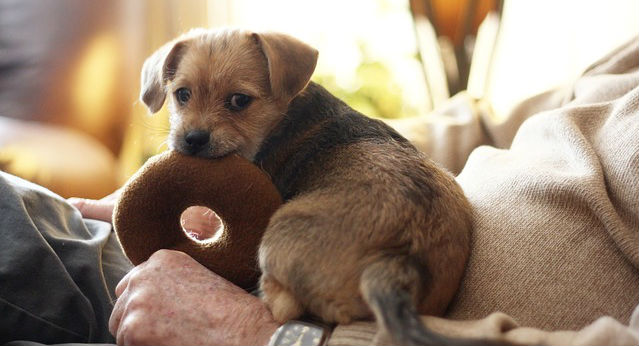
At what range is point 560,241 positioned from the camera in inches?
40.5

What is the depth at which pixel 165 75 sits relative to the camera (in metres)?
1.37

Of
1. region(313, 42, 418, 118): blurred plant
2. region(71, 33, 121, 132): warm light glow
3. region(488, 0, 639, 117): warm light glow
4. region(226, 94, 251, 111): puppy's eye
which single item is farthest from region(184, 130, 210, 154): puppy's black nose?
region(488, 0, 639, 117): warm light glow

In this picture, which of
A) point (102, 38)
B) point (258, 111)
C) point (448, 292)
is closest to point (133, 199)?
point (258, 111)

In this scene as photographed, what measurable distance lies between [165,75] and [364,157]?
0.51 meters

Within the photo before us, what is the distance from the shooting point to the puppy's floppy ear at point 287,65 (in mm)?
1268

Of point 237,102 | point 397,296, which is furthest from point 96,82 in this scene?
point 397,296

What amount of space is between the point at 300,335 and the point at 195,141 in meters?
0.46

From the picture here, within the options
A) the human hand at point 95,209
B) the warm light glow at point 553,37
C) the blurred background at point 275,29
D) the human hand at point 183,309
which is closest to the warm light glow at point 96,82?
the blurred background at point 275,29

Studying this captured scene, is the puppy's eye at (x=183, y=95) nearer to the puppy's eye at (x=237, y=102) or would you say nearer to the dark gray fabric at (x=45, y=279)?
the puppy's eye at (x=237, y=102)

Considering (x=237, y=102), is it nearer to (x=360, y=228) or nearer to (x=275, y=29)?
(x=360, y=228)

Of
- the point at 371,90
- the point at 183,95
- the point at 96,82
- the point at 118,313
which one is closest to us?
the point at 118,313

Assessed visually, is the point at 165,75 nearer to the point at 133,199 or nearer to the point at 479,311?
the point at 133,199

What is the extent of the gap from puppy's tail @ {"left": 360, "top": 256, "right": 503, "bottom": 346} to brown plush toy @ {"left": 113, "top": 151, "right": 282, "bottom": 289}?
293 millimetres

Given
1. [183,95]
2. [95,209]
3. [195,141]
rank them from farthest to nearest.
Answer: [95,209]
[183,95]
[195,141]
